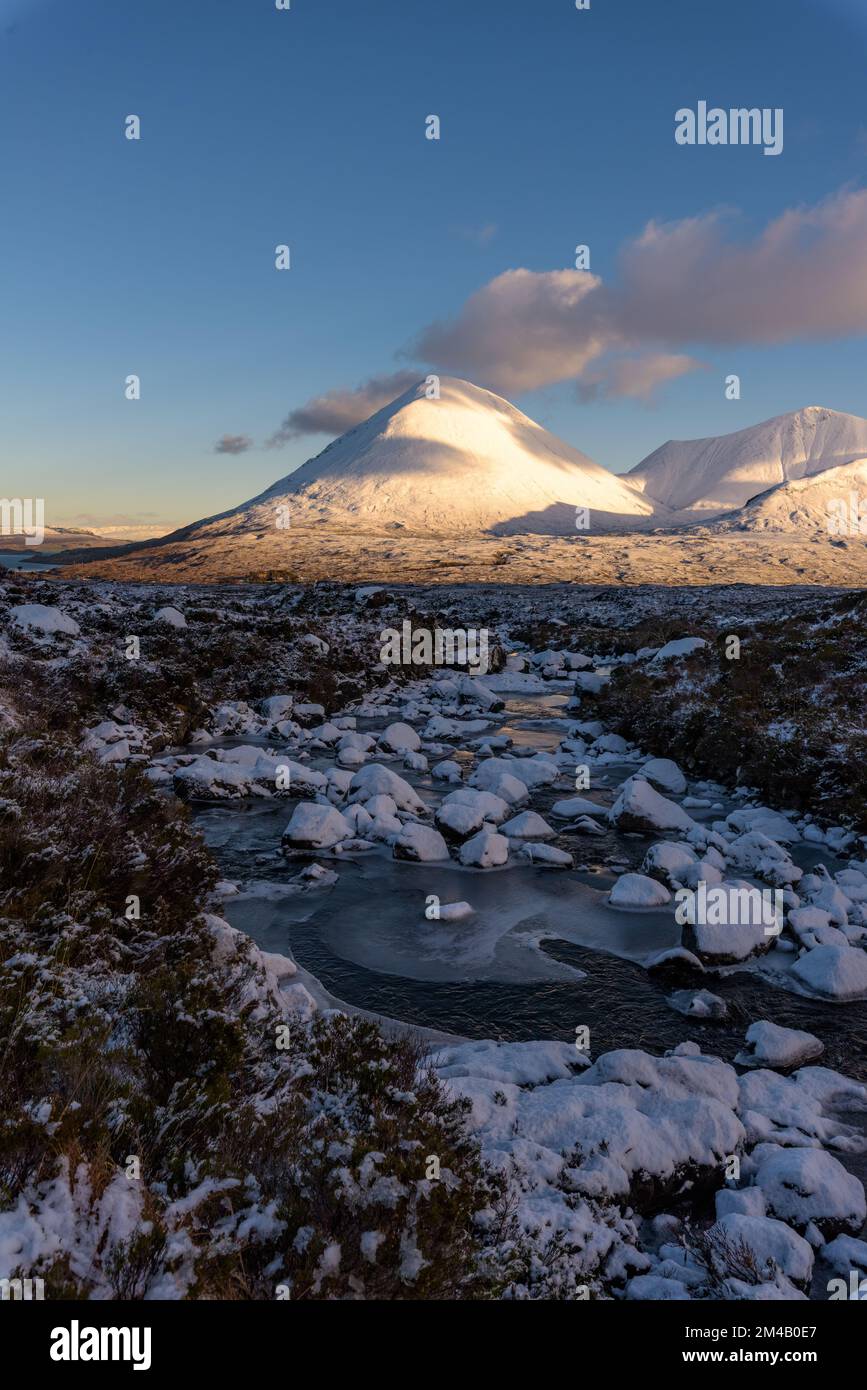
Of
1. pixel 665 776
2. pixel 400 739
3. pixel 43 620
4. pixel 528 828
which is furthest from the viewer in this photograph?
pixel 43 620

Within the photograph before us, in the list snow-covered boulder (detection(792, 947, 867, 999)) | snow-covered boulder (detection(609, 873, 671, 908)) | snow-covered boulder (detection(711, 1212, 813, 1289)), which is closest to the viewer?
snow-covered boulder (detection(711, 1212, 813, 1289))

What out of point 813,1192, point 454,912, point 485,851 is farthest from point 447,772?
point 813,1192

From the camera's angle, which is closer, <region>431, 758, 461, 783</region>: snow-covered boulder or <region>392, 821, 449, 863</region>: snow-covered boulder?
<region>392, 821, 449, 863</region>: snow-covered boulder

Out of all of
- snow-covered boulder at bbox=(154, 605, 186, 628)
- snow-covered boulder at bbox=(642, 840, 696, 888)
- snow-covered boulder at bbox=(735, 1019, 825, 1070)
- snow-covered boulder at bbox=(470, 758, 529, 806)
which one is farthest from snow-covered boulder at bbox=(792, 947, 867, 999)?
snow-covered boulder at bbox=(154, 605, 186, 628)

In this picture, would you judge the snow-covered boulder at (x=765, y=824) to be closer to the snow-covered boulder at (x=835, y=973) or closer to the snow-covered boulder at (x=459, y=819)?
the snow-covered boulder at (x=835, y=973)

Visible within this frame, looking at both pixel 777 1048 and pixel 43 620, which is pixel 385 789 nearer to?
pixel 777 1048

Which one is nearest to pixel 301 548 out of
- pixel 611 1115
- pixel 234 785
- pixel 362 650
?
pixel 362 650

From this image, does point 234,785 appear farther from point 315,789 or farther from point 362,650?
point 362,650

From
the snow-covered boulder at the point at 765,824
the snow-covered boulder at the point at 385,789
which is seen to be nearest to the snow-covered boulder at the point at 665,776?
the snow-covered boulder at the point at 765,824

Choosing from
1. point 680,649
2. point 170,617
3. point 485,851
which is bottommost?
point 485,851

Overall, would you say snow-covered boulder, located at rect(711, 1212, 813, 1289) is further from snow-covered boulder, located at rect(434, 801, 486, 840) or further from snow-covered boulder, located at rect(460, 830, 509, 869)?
snow-covered boulder, located at rect(434, 801, 486, 840)

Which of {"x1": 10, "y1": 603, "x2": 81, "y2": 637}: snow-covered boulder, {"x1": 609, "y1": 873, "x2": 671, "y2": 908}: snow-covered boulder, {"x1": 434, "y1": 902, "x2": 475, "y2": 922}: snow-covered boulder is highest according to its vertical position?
{"x1": 10, "y1": 603, "x2": 81, "y2": 637}: snow-covered boulder

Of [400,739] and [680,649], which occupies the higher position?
[680,649]
